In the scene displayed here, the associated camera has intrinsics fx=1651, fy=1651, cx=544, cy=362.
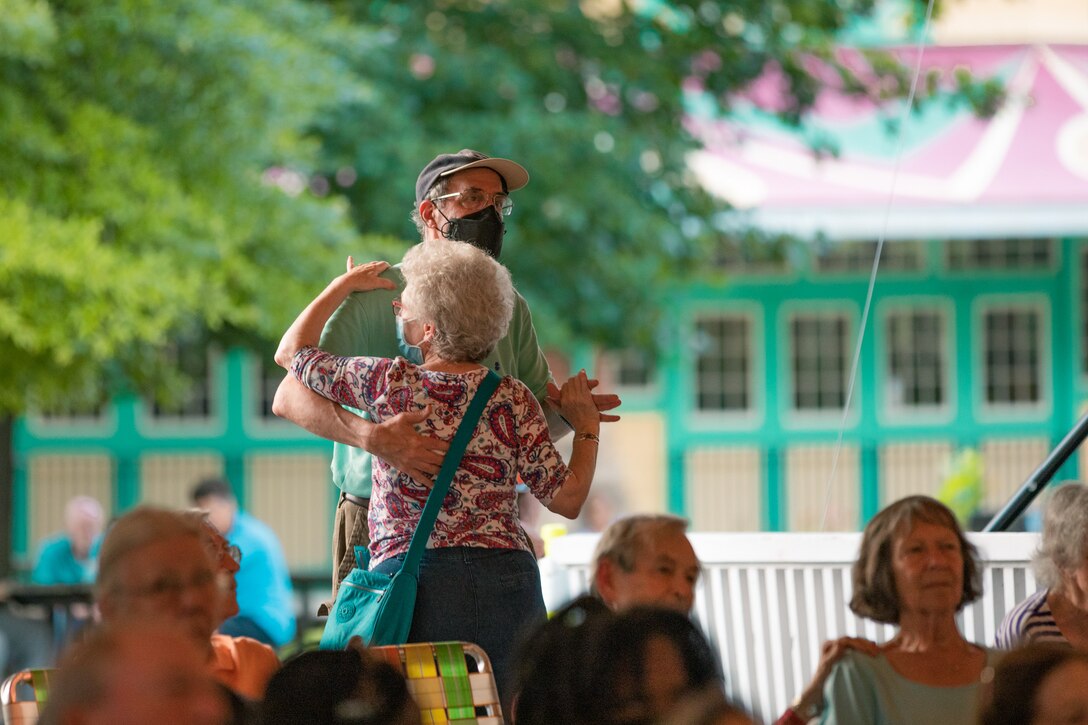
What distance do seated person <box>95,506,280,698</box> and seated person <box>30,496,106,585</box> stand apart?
9664mm

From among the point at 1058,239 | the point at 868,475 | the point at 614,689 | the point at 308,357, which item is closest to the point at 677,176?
the point at 868,475

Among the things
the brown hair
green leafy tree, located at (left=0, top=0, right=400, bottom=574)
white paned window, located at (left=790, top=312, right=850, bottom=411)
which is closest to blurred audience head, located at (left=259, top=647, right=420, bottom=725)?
the brown hair

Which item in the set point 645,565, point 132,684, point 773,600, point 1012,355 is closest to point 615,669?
point 132,684

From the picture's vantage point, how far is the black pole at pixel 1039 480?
5.10 m

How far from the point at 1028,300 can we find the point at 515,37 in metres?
10.7

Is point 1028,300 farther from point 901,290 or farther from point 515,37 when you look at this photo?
point 515,37

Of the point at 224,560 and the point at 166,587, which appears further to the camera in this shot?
the point at 224,560

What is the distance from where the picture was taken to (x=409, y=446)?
3.23 m

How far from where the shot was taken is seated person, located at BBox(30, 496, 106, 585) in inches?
474

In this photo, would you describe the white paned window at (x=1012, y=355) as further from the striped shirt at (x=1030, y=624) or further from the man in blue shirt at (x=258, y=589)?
the striped shirt at (x=1030, y=624)

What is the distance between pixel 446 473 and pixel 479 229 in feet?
2.25

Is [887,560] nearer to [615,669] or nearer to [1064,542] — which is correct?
[1064,542]

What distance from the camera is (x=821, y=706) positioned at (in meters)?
3.26

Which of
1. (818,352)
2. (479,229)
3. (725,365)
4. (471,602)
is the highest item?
(818,352)
